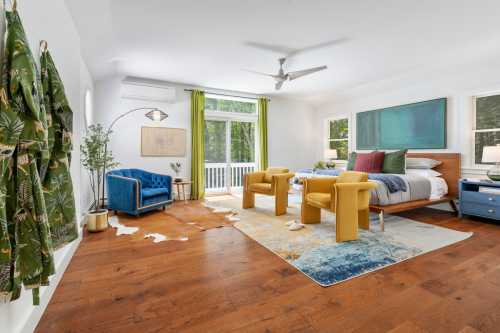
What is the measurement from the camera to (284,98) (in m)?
6.79

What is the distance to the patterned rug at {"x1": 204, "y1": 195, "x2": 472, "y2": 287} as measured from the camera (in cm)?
224

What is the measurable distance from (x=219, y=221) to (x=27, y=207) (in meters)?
2.73

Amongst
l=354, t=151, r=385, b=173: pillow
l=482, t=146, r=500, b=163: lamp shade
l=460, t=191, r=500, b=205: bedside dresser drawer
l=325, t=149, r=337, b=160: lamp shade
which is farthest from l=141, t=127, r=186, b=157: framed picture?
l=482, t=146, r=500, b=163: lamp shade

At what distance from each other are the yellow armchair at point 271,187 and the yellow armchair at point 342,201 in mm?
621

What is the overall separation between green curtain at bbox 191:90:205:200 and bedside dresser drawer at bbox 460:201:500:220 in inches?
185

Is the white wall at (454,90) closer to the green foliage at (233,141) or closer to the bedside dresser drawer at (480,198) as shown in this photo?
the bedside dresser drawer at (480,198)

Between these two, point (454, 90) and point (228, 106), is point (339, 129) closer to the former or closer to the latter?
point (454, 90)

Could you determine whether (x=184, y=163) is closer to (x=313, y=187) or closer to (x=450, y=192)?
(x=313, y=187)

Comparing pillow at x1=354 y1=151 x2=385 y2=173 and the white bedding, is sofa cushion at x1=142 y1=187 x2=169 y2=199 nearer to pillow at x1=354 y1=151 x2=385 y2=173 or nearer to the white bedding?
the white bedding

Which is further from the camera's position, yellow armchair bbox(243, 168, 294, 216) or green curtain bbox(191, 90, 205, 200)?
green curtain bbox(191, 90, 205, 200)

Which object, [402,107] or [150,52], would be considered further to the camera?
[402,107]

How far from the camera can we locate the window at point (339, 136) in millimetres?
6480

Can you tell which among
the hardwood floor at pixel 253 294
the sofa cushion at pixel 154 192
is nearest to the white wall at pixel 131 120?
the sofa cushion at pixel 154 192

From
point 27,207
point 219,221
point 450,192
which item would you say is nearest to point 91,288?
point 27,207
